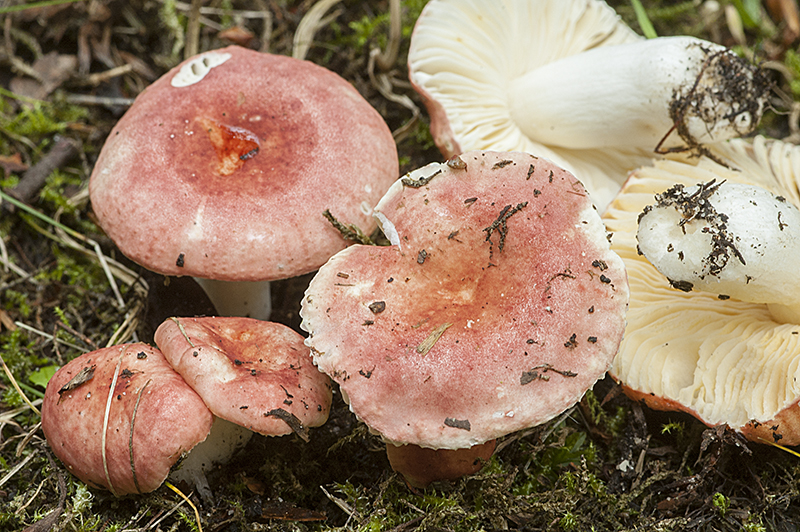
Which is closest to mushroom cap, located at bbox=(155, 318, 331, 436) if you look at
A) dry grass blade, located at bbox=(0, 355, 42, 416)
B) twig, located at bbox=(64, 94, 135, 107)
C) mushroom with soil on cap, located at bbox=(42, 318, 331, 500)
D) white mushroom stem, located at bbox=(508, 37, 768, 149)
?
mushroom with soil on cap, located at bbox=(42, 318, 331, 500)

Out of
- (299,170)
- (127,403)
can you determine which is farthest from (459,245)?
(127,403)

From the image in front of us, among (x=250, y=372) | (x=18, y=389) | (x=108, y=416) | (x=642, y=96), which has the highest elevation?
(x=642, y=96)

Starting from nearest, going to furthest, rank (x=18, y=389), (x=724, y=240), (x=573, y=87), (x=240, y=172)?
(x=724, y=240) < (x=240, y=172) < (x=18, y=389) < (x=573, y=87)

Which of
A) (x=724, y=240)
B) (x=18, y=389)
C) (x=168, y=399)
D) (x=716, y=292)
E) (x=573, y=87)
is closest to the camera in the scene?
(x=168, y=399)

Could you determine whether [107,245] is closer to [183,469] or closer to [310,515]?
[183,469]

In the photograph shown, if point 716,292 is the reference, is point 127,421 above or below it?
below

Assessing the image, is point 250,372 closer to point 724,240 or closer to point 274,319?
point 274,319

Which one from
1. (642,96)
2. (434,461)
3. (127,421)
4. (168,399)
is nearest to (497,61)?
(642,96)

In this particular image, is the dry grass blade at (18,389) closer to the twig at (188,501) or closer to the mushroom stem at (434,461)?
the twig at (188,501)
